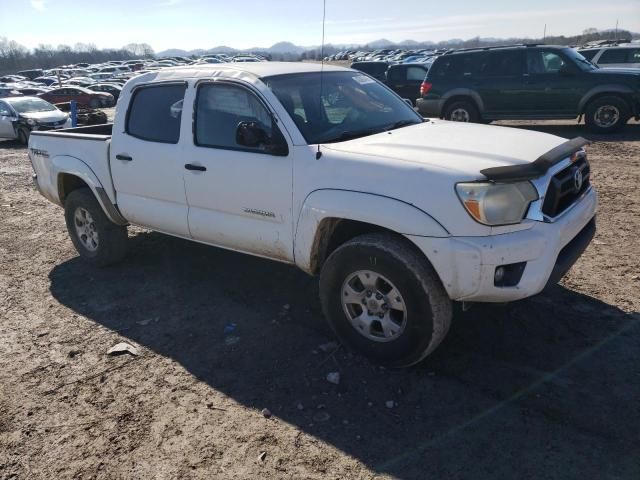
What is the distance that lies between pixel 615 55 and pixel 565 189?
15658 mm

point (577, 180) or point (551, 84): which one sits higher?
point (551, 84)

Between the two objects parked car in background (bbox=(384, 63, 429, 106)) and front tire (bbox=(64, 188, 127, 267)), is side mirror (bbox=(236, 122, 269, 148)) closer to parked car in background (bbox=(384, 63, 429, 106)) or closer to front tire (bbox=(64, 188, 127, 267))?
front tire (bbox=(64, 188, 127, 267))

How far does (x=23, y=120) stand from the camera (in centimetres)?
1572

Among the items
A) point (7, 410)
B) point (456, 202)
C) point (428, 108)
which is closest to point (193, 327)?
point (7, 410)

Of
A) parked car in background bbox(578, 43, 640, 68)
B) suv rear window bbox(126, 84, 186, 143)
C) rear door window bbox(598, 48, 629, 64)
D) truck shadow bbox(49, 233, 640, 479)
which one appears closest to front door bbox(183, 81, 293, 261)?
suv rear window bbox(126, 84, 186, 143)

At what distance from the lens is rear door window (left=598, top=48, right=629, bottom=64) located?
52.5 ft

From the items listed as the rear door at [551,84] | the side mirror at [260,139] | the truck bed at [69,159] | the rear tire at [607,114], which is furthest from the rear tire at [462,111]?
the side mirror at [260,139]

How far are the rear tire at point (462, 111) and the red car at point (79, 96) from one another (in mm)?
21604

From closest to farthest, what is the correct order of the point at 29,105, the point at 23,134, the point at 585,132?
the point at 585,132, the point at 23,134, the point at 29,105

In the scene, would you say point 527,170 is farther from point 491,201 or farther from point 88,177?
point 88,177

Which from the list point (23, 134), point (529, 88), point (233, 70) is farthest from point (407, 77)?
point (233, 70)

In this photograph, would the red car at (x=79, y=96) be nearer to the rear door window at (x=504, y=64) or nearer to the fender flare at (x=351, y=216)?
the rear door window at (x=504, y=64)

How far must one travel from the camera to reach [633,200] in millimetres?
6750

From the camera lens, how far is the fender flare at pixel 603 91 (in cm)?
1123
